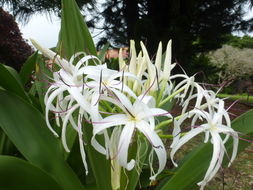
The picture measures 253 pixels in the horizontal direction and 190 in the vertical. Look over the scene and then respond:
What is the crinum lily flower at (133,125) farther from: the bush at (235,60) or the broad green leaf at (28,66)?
the bush at (235,60)

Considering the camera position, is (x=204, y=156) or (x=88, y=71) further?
(x=204, y=156)

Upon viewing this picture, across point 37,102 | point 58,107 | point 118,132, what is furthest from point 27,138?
point 37,102

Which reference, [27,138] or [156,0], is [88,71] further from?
[156,0]

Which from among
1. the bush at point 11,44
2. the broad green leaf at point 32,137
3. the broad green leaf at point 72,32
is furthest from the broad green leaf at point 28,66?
the bush at point 11,44

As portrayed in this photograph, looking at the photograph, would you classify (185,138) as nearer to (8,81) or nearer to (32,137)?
(32,137)

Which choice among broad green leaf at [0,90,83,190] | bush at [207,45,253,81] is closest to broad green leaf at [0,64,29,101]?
broad green leaf at [0,90,83,190]

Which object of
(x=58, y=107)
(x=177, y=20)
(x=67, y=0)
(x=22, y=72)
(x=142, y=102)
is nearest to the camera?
(x=142, y=102)

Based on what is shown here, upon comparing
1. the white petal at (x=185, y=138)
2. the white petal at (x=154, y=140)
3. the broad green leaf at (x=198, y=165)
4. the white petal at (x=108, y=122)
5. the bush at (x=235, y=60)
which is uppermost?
the white petal at (x=108, y=122)

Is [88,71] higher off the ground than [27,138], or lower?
higher
